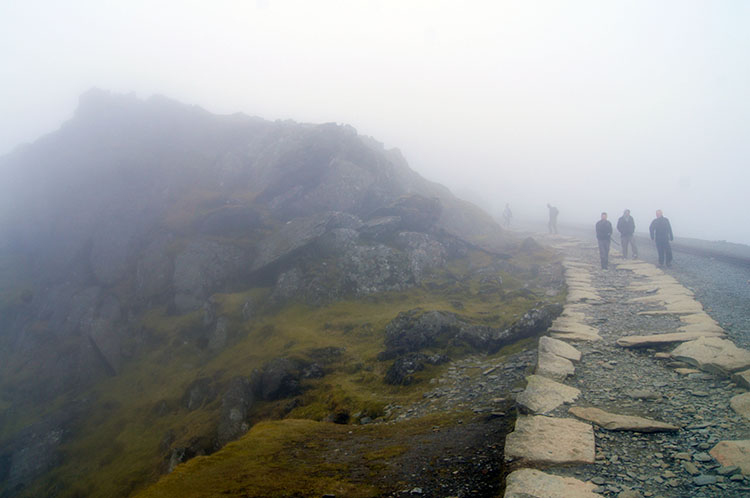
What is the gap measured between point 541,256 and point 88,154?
6494 cm

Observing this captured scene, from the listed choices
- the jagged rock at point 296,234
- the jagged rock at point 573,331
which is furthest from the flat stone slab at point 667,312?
the jagged rock at point 296,234

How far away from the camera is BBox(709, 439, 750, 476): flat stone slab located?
20.0ft

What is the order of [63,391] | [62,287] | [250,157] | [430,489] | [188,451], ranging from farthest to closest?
[250,157]
[62,287]
[63,391]
[188,451]
[430,489]

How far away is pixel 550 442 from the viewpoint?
7672 mm

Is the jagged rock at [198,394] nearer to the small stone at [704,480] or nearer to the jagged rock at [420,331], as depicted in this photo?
the jagged rock at [420,331]

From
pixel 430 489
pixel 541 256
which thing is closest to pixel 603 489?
pixel 430 489

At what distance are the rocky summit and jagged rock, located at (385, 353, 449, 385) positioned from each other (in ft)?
0.32

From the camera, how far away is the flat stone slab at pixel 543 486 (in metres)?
6.13

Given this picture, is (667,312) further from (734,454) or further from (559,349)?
(734,454)

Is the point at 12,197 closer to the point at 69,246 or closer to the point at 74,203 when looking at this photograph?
the point at 74,203

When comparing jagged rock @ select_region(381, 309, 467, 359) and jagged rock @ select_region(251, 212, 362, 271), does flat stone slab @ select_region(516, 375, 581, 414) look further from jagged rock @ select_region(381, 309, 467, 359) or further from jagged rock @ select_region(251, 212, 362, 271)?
jagged rock @ select_region(251, 212, 362, 271)

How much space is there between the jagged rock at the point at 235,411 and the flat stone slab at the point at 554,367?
1457 cm

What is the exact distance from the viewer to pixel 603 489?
6238 millimetres

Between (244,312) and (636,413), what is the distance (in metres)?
27.3
